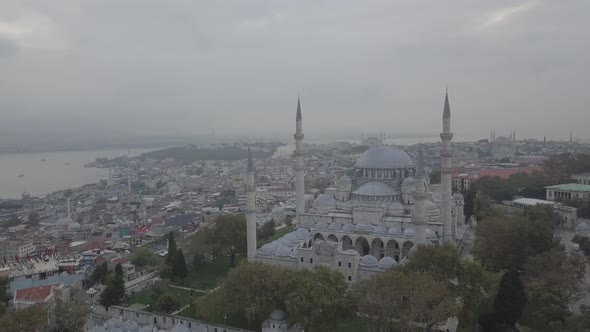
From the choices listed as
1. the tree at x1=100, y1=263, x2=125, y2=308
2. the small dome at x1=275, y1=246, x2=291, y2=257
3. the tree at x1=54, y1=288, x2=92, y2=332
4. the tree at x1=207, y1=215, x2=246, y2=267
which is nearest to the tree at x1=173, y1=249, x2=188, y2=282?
the tree at x1=207, y1=215, x2=246, y2=267

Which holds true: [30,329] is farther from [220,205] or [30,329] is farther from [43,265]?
[220,205]

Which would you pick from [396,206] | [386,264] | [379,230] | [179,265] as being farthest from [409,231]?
[179,265]

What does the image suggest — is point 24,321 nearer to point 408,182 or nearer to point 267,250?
Answer: point 267,250

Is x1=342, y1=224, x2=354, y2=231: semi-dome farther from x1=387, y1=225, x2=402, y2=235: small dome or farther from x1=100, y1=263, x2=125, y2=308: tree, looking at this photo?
x1=100, y1=263, x2=125, y2=308: tree

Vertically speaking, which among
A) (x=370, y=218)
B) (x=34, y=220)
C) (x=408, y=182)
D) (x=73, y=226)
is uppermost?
(x=408, y=182)

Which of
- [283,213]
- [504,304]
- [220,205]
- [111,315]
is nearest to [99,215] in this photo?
[220,205]
